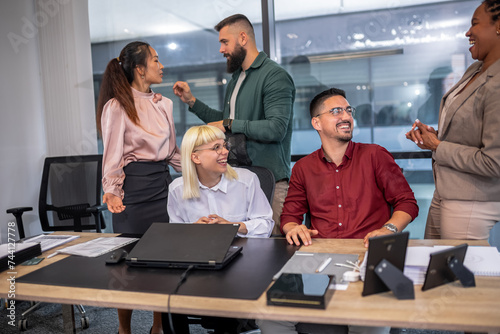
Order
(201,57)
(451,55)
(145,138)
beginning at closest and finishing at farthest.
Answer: (145,138) < (451,55) < (201,57)

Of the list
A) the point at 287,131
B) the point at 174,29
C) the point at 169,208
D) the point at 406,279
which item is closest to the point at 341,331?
the point at 406,279

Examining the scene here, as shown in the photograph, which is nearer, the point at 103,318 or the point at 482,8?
the point at 482,8

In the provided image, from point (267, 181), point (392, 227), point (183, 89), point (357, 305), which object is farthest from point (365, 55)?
point (357, 305)

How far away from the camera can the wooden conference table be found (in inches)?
41.4

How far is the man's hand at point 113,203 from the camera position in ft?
6.98

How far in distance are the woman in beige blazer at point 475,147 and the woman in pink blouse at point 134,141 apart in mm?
1422

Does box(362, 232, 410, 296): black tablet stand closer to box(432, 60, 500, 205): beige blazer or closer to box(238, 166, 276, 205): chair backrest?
box(432, 60, 500, 205): beige blazer

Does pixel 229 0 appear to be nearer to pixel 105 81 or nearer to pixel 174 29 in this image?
pixel 174 29

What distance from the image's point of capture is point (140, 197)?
2.44 m

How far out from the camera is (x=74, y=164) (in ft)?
11.6

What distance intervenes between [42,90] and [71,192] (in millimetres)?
1158

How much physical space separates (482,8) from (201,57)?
2667mm

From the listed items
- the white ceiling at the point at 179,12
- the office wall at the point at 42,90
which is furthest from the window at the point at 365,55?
the office wall at the point at 42,90

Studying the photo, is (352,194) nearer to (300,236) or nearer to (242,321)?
(300,236)
